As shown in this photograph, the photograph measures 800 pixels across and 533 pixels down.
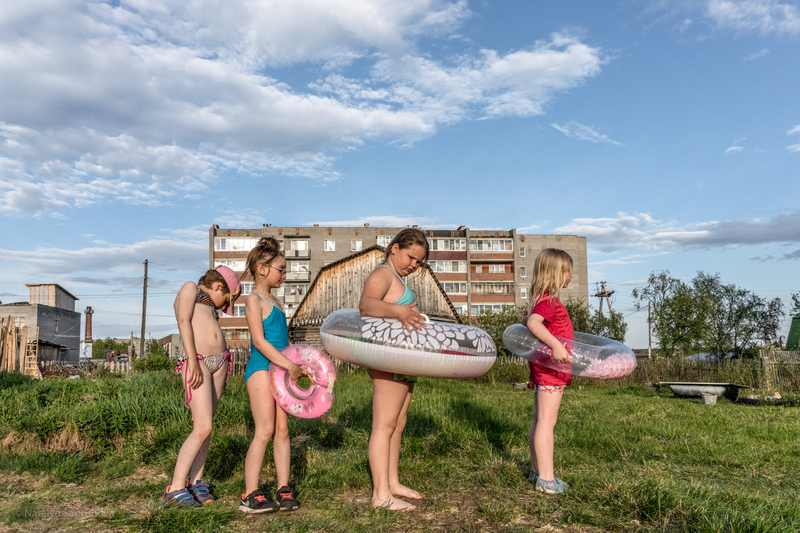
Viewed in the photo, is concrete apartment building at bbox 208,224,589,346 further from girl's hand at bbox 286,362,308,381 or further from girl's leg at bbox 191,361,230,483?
girl's hand at bbox 286,362,308,381

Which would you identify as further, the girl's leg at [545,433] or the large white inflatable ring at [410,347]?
the girl's leg at [545,433]

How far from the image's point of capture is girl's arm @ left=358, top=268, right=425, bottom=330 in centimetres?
356

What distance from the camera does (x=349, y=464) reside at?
4.94 m

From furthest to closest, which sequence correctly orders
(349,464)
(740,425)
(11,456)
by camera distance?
(740,425), (11,456), (349,464)

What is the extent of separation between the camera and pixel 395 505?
3752 millimetres

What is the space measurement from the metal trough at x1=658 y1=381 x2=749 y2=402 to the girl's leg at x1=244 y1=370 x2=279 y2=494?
13993mm

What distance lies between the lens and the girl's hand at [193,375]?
3967mm

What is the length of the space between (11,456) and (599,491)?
583 centimetres

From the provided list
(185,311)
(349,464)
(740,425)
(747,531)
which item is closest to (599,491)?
(747,531)

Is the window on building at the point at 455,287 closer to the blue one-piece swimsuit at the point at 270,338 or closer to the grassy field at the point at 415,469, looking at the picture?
the grassy field at the point at 415,469

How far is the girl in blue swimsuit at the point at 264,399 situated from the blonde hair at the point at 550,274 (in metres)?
1.96

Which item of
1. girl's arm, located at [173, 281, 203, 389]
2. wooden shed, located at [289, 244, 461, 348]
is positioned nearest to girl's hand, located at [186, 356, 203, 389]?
girl's arm, located at [173, 281, 203, 389]

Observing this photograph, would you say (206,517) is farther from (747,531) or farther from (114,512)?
(747,531)

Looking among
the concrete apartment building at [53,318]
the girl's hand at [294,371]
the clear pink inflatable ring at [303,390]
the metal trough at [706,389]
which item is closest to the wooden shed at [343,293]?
the metal trough at [706,389]
